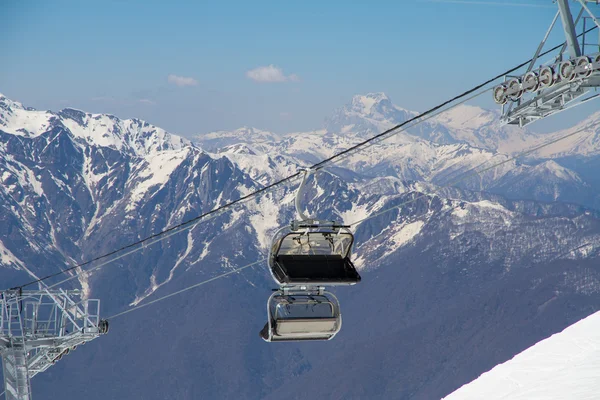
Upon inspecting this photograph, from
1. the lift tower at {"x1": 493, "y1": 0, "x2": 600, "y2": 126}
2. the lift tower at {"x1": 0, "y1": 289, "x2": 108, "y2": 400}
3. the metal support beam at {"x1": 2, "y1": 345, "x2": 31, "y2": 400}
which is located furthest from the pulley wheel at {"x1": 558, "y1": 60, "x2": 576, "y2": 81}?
the metal support beam at {"x1": 2, "y1": 345, "x2": 31, "y2": 400}

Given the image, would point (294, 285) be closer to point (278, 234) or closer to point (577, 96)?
point (278, 234)

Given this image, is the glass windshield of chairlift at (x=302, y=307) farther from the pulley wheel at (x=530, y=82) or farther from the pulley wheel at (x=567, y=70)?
the pulley wheel at (x=530, y=82)

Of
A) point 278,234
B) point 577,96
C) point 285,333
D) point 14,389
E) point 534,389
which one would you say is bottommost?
point 14,389

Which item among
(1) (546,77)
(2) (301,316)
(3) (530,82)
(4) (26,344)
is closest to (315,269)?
(2) (301,316)

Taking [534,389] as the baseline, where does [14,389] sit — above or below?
below

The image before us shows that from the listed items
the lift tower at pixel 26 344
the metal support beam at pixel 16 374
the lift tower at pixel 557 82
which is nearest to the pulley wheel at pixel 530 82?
the lift tower at pixel 557 82

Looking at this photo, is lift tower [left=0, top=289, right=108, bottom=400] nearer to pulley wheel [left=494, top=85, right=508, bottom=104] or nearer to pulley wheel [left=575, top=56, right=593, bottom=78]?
pulley wheel [left=494, top=85, right=508, bottom=104]

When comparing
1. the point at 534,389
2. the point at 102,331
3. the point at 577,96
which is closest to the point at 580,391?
the point at 534,389
